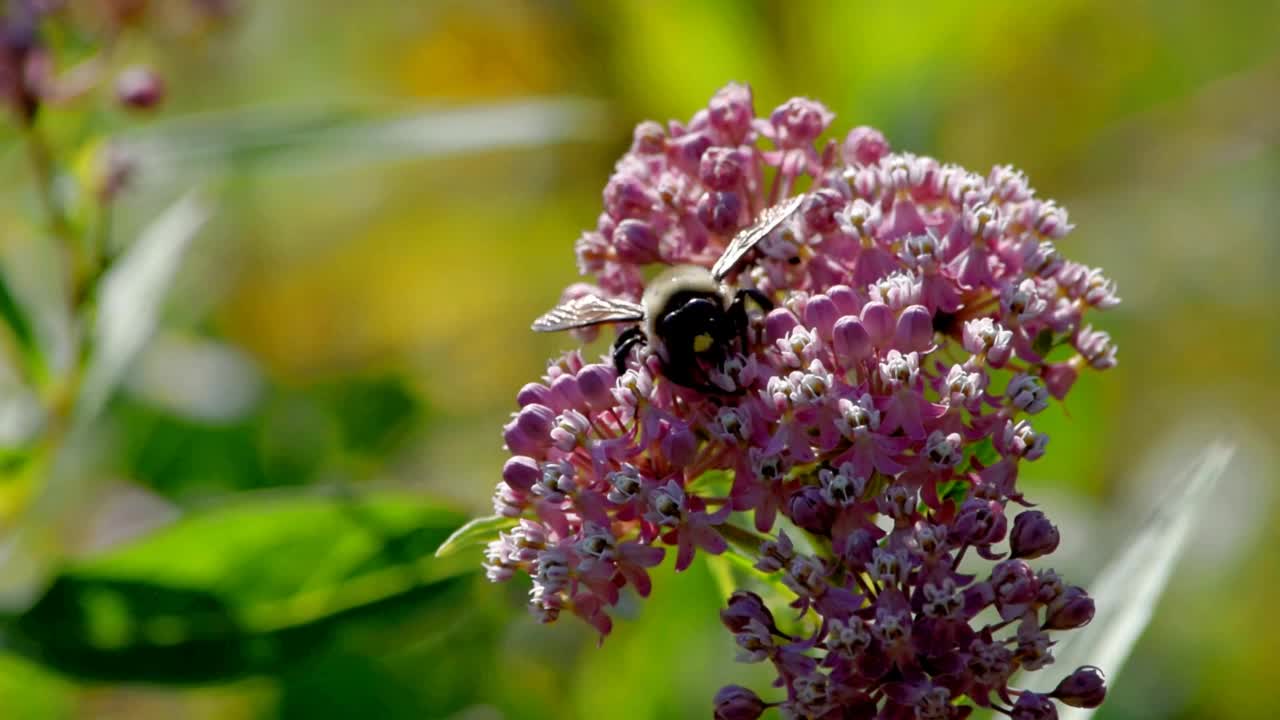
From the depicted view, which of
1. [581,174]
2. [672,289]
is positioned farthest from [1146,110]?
[672,289]

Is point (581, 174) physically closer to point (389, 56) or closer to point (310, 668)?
point (389, 56)

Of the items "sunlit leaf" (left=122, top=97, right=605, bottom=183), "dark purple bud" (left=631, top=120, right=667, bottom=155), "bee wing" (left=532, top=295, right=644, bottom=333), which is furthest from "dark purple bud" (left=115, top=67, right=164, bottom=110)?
"bee wing" (left=532, top=295, right=644, bottom=333)

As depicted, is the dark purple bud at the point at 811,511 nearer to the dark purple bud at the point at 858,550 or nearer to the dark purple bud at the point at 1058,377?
the dark purple bud at the point at 858,550

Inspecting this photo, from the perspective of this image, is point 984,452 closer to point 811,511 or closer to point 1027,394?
point 1027,394

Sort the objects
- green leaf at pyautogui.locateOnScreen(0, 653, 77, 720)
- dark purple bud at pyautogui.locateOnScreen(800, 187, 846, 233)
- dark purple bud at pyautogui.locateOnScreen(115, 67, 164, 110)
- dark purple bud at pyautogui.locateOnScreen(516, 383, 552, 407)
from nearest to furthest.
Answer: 1. dark purple bud at pyautogui.locateOnScreen(516, 383, 552, 407)
2. dark purple bud at pyautogui.locateOnScreen(800, 187, 846, 233)
3. green leaf at pyautogui.locateOnScreen(0, 653, 77, 720)
4. dark purple bud at pyautogui.locateOnScreen(115, 67, 164, 110)

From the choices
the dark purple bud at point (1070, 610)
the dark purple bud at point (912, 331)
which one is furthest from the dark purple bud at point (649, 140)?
the dark purple bud at point (1070, 610)

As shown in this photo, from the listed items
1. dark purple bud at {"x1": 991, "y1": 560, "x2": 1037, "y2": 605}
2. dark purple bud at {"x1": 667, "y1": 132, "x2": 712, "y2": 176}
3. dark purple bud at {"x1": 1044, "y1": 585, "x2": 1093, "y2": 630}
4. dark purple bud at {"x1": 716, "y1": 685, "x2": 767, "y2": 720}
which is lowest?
dark purple bud at {"x1": 716, "y1": 685, "x2": 767, "y2": 720}

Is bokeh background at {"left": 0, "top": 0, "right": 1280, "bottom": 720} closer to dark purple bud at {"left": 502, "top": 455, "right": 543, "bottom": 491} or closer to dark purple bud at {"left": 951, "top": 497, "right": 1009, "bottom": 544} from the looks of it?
dark purple bud at {"left": 502, "top": 455, "right": 543, "bottom": 491}
